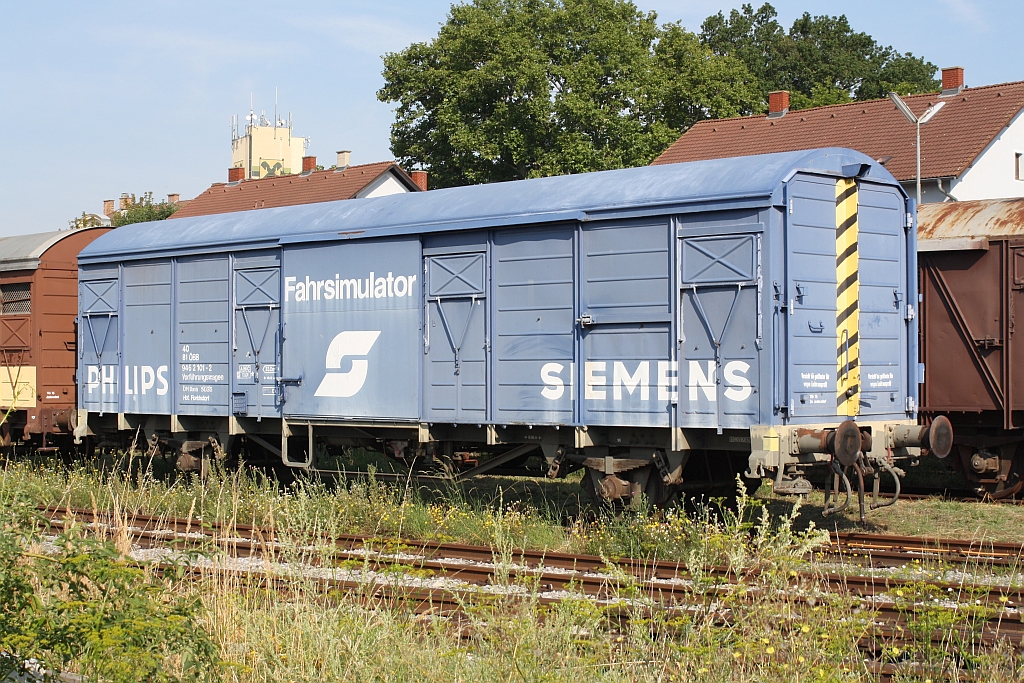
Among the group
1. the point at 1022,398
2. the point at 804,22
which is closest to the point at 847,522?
the point at 1022,398

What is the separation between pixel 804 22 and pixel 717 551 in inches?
2959

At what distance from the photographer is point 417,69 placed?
4162cm

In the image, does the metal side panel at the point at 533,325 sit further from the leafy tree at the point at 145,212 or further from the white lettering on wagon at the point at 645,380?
the leafy tree at the point at 145,212

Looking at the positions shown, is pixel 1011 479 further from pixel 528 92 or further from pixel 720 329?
pixel 528 92

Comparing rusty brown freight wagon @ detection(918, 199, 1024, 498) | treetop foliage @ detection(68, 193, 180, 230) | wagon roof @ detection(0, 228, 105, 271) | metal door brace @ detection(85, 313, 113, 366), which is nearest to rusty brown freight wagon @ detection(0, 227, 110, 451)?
wagon roof @ detection(0, 228, 105, 271)

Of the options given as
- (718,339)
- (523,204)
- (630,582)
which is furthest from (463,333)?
(630,582)

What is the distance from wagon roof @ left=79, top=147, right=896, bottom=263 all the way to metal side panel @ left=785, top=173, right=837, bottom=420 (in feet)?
0.99

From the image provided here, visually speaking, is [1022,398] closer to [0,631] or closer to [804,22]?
[0,631]

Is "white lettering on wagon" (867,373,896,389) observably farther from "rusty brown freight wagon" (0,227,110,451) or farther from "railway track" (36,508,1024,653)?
"rusty brown freight wagon" (0,227,110,451)

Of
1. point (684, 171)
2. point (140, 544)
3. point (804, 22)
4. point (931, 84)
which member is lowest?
point (140, 544)

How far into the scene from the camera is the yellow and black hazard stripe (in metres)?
10.5

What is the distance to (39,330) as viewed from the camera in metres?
17.2

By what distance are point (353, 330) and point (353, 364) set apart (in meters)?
0.39

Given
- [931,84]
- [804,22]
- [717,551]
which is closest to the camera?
[717,551]
